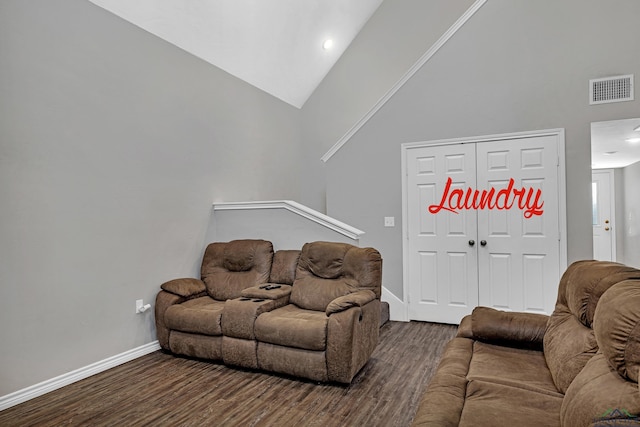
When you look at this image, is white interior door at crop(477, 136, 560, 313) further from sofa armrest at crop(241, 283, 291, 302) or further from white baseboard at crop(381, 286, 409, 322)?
sofa armrest at crop(241, 283, 291, 302)

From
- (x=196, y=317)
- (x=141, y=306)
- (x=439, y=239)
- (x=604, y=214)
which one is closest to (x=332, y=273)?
(x=196, y=317)

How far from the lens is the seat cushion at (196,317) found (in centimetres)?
335

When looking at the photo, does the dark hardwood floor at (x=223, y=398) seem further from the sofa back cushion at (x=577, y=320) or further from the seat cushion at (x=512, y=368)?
the sofa back cushion at (x=577, y=320)

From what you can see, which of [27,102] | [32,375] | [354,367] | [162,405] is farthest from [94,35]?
[354,367]

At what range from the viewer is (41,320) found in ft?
9.56

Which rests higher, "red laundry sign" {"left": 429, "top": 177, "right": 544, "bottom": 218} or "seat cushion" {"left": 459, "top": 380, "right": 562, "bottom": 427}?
"red laundry sign" {"left": 429, "top": 177, "right": 544, "bottom": 218}

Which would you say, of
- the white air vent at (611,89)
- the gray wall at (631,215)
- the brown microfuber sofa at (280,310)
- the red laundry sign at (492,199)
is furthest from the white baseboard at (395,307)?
the gray wall at (631,215)

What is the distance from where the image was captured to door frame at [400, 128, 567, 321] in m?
4.12

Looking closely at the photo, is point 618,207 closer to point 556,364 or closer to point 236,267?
point 556,364

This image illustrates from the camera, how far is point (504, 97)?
4355 mm

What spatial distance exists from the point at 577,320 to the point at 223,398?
2.27 m

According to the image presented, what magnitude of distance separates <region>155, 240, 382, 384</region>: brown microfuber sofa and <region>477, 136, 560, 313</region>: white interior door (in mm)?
1766

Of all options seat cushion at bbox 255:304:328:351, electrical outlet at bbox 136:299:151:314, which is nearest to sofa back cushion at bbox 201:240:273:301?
electrical outlet at bbox 136:299:151:314

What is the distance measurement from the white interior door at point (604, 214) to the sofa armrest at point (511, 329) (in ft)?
20.1
